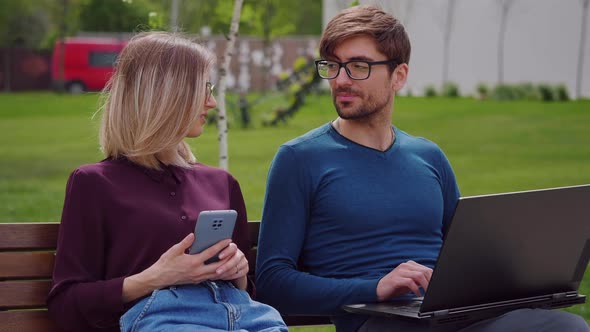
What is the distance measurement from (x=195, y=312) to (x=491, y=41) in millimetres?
20889

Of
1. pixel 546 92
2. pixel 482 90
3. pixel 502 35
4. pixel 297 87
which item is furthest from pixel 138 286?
pixel 482 90

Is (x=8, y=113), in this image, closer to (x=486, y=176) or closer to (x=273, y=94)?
(x=273, y=94)

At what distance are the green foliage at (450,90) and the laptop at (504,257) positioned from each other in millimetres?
22546

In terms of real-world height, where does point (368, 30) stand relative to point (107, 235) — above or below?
above

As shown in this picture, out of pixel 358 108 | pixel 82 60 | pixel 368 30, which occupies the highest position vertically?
pixel 368 30

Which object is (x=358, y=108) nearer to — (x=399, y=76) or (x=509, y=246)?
(x=399, y=76)

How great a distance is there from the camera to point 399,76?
4.16 meters

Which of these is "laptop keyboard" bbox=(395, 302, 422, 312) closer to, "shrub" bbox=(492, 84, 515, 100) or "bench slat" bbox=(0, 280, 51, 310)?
"bench slat" bbox=(0, 280, 51, 310)

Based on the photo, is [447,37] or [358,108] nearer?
[358,108]

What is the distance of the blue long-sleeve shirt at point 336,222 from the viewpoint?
3764 mm

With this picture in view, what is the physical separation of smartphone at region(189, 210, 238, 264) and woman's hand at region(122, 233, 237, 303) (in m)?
0.02

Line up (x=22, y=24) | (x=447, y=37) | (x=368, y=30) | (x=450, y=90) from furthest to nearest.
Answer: (x=22, y=24) < (x=450, y=90) < (x=447, y=37) < (x=368, y=30)

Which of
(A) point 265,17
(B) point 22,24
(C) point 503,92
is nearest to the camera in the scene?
(C) point 503,92

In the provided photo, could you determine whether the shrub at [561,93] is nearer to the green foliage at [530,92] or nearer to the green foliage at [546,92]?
the green foliage at [530,92]
